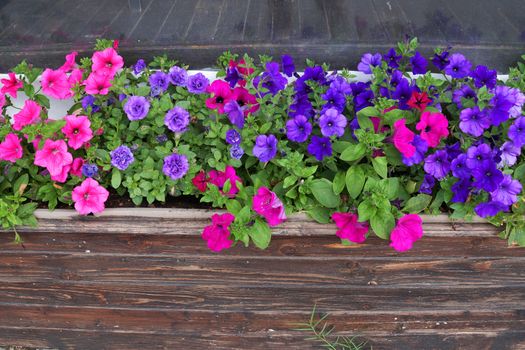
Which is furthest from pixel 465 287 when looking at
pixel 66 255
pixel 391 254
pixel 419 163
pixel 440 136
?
pixel 66 255

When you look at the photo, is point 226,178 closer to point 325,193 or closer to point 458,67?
point 325,193

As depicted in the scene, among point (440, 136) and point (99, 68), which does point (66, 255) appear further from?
point (440, 136)

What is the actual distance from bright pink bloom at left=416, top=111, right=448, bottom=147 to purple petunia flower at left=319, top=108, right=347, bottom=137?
0.22 metres

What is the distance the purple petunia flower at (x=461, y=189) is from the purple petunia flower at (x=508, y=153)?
0.14 meters

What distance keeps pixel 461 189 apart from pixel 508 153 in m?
0.21

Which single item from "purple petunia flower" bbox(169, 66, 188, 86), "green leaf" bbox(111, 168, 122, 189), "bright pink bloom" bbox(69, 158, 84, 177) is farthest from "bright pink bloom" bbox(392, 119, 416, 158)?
"bright pink bloom" bbox(69, 158, 84, 177)

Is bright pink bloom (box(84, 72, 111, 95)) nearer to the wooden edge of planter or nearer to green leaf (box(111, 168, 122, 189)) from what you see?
green leaf (box(111, 168, 122, 189))

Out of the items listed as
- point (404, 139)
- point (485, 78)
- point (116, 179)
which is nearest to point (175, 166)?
point (116, 179)

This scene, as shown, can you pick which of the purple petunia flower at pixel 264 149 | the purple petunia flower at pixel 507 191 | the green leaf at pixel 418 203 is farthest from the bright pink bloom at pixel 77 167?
the purple petunia flower at pixel 507 191

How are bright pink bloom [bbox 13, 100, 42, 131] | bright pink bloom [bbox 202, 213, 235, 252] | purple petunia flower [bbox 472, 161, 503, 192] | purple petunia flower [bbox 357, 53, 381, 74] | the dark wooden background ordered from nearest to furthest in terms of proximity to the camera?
purple petunia flower [bbox 472, 161, 503, 192], bright pink bloom [bbox 202, 213, 235, 252], bright pink bloom [bbox 13, 100, 42, 131], purple petunia flower [bbox 357, 53, 381, 74], the dark wooden background

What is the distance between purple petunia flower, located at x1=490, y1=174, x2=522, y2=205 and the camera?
1393 mm

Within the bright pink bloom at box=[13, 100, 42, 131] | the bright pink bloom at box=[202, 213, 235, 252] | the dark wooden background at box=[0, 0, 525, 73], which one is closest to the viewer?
the bright pink bloom at box=[202, 213, 235, 252]

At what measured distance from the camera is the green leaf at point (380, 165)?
143 centimetres

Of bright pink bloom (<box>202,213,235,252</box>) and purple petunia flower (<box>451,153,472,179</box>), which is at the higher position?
purple petunia flower (<box>451,153,472,179</box>)
